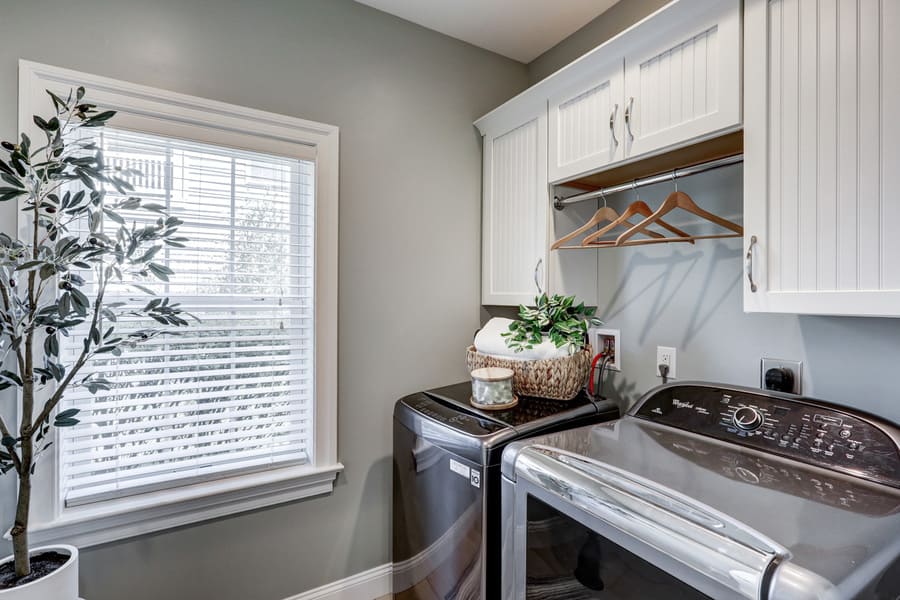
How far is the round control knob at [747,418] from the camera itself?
3.77ft

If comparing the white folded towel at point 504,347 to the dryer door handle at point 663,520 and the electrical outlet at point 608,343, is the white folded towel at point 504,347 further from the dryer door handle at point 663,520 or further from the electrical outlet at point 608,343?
the dryer door handle at point 663,520

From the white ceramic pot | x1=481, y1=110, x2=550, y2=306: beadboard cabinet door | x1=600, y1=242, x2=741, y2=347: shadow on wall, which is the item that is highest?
x1=481, y1=110, x2=550, y2=306: beadboard cabinet door

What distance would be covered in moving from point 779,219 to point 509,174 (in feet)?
3.64

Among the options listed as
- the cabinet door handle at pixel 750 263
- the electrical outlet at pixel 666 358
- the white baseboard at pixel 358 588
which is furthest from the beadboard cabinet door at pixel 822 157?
the white baseboard at pixel 358 588

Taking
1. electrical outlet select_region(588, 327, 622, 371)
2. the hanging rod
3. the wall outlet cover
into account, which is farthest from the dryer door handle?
the hanging rod

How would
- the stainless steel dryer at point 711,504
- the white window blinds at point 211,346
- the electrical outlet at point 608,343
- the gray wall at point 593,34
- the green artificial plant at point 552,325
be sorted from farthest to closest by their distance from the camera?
the electrical outlet at point 608,343
the gray wall at point 593,34
the green artificial plant at point 552,325
the white window blinds at point 211,346
the stainless steel dryer at point 711,504

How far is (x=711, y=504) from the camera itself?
2.64ft

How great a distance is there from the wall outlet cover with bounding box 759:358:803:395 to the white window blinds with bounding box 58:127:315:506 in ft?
5.19

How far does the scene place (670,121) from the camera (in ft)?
4.37

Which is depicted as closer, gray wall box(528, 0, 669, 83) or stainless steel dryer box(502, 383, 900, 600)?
stainless steel dryer box(502, 383, 900, 600)

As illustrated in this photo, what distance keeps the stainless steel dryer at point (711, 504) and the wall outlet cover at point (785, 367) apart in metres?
0.19

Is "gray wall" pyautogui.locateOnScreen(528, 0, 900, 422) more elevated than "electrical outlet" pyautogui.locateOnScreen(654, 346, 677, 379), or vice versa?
"gray wall" pyautogui.locateOnScreen(528, 0, 900, 422)

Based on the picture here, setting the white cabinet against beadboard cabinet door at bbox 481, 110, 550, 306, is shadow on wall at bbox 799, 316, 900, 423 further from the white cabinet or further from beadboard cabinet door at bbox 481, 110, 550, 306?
beadboard cabinet door at bbox 481, 110, 550, 306

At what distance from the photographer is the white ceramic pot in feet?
3.38
